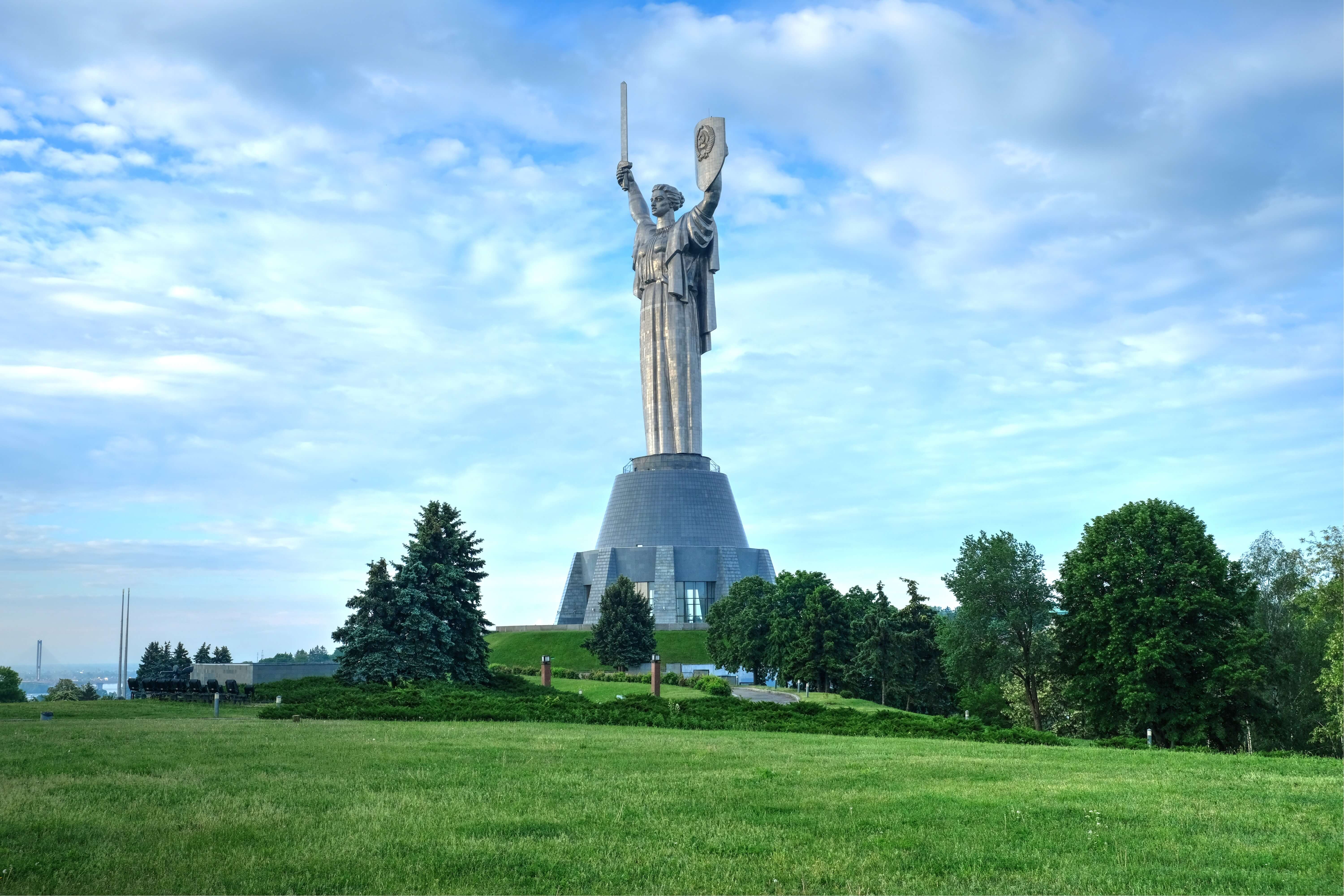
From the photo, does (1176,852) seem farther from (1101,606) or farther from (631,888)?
(1101,606)

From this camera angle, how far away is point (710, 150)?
64188 millimetres

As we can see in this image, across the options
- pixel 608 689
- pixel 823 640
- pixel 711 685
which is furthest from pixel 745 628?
pixel 608 689

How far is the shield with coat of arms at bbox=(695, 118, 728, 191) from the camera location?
2511 inches

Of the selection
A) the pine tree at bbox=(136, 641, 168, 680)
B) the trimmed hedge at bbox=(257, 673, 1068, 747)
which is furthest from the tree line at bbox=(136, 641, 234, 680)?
the trimmed hedge at bbox=(257, 673, 1068, 747)

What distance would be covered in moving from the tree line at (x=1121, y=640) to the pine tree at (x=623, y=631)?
1038 cm

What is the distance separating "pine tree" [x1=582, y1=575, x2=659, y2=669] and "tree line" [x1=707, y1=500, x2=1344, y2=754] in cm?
1038

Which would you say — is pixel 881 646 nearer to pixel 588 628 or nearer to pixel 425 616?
pixel 425 616

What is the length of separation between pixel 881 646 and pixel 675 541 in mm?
28061

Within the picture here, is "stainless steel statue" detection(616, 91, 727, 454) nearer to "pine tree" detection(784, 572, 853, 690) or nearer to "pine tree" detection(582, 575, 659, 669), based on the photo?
"pine tree" detection(582, 575, 659, 669)

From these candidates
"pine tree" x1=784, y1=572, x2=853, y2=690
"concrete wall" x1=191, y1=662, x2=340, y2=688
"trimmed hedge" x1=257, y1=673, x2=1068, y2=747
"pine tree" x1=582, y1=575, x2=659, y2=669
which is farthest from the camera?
"pine tree" x1=582, y1=575, x2=659, y2=669

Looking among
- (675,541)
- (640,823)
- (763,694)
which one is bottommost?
(763,694)

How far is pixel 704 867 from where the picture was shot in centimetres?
792

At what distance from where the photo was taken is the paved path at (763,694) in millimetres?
41281

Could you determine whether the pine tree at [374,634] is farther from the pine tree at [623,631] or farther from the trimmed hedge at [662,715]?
the pine tree at [623,631]
